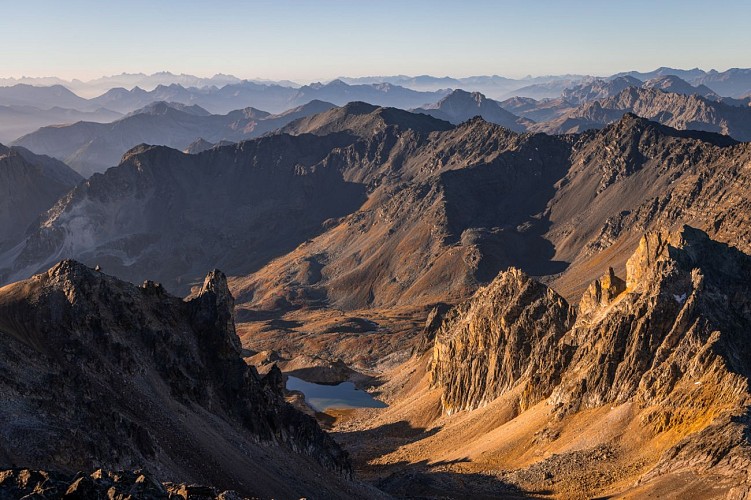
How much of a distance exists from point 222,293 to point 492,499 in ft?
125

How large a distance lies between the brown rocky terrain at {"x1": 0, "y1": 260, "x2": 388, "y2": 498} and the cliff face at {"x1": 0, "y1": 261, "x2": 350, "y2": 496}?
0.36 ft

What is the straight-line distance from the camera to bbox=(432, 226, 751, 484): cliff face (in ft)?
212

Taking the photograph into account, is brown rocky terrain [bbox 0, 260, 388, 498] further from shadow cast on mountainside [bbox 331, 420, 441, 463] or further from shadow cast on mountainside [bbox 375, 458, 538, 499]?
shadow cast on mountainside [bbox 331, 420, 441, 463]

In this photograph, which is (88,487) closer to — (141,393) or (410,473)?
(141,393)

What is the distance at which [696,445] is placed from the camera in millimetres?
59188

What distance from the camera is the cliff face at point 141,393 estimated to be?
166ft

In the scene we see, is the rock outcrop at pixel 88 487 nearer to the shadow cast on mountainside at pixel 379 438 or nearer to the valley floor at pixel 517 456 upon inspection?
the valley floor at pixel 517 456

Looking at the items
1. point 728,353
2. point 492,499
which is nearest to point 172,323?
point 492,499

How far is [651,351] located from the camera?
7650 cm

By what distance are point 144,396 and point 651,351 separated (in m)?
49.1

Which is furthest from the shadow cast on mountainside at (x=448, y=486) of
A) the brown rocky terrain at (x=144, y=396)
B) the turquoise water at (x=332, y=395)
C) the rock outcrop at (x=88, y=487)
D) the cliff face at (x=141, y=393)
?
the turquoise water at (x=332, y=395)

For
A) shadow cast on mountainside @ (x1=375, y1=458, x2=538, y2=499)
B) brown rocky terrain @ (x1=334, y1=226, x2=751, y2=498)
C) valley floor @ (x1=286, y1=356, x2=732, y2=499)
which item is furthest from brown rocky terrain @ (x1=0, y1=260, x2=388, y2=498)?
brown rocky terrain @ (x1=334, y1=226, x2=751, y2=498)

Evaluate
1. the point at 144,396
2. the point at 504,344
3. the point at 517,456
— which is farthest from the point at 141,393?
the point at 504,344

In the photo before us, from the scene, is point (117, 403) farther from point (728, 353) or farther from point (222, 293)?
point (728, 353)
